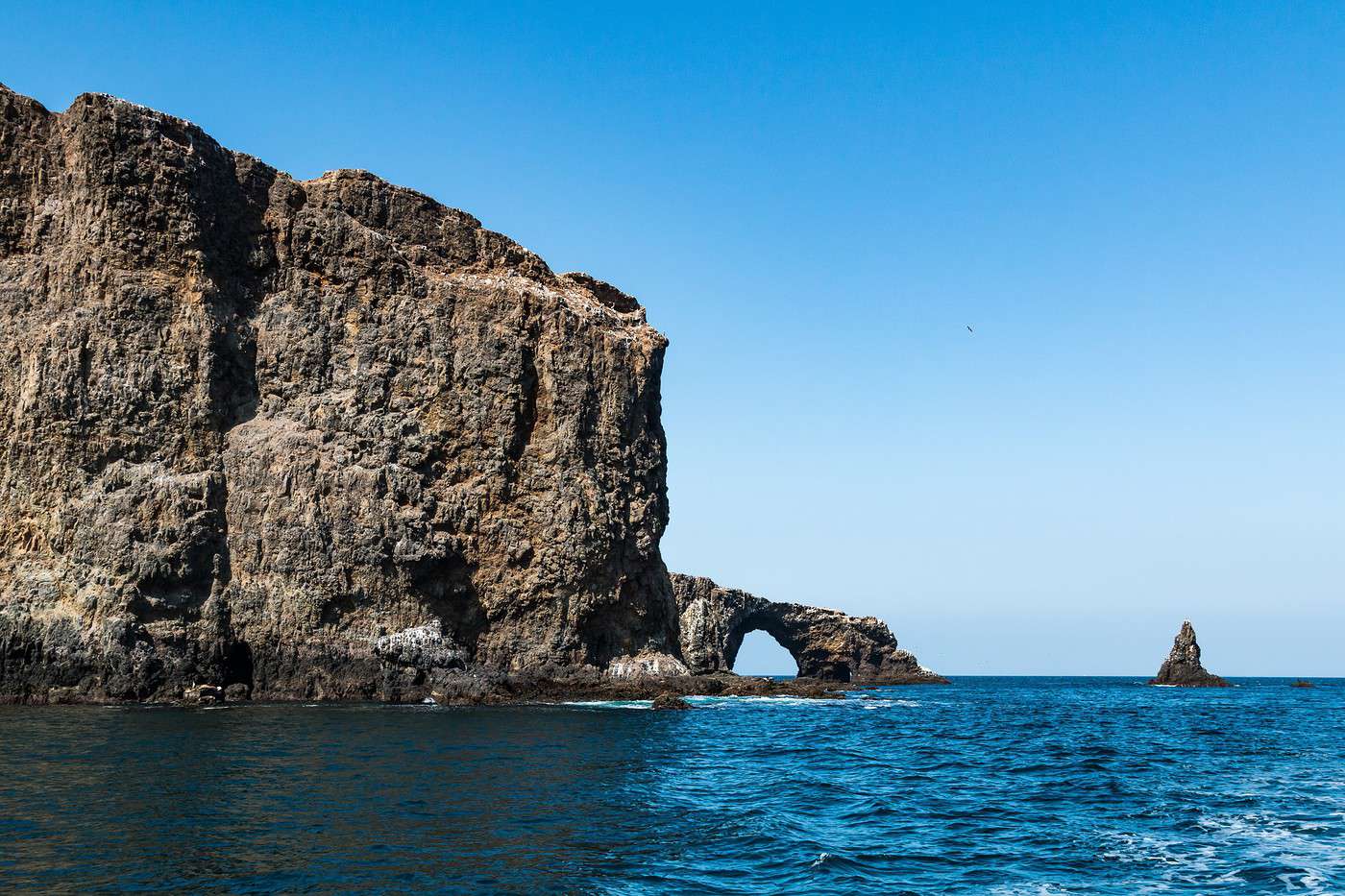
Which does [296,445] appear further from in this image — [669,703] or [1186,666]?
[1186,666]

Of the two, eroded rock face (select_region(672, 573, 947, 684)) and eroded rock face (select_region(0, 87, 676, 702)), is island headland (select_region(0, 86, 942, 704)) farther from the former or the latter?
eroded rock face (select_region(672, 573, 947, 684))

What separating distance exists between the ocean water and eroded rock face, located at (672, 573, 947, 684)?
53624 mm

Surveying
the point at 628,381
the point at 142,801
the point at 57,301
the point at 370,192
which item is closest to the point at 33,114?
the point at 57,301

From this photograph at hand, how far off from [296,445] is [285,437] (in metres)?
0.77

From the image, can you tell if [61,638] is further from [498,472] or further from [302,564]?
[498,472]

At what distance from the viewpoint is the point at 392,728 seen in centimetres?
3744

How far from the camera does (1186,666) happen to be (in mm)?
111750

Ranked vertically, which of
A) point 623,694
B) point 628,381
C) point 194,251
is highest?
point 194,251

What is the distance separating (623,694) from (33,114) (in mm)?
45581

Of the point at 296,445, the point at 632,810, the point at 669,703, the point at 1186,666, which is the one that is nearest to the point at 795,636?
the point at 1186,666

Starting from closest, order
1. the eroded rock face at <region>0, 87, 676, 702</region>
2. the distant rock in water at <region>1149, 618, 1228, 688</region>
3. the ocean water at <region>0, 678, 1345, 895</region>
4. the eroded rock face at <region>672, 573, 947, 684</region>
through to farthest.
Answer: the ocean water at <region>0, 678, 1345, 895</region>, the eroded rock face at <region>0, 87, 676, 702</region>, the eroded rock face at <region>672, 573, 947, 684</region>, the distant rock in water at <region>1149, 618, 1228, 688</region>

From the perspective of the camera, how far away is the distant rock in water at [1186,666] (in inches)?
4289

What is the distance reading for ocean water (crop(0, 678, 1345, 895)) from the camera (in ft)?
53.7

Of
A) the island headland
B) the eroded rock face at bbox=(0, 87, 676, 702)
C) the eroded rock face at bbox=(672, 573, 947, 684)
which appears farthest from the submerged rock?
the eroded rock face at bbox=(672, 573, 947, 684)
